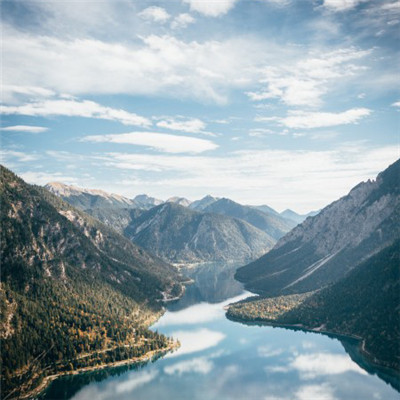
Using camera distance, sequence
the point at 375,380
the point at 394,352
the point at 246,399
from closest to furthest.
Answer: the point at 246,399 < the point at 375,380 < the point at 394,352

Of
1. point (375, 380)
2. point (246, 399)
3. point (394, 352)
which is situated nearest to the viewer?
point (246, 399)

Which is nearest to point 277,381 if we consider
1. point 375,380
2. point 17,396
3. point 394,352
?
point 375,380

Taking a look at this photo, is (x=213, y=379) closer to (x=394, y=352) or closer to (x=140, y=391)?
(x=140, y=391)

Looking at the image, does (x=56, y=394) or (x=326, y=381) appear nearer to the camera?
(x=56, y=394)

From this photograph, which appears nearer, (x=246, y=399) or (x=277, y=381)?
(x=246, y=399)

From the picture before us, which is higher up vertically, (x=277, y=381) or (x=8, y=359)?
(x=8, y=359)

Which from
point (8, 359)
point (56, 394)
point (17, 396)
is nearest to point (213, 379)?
point (56, 394)

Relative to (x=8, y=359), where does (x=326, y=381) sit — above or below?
below

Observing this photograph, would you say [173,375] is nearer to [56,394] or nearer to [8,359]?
[56,394]

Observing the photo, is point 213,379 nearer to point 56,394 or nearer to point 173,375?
point 173,375
